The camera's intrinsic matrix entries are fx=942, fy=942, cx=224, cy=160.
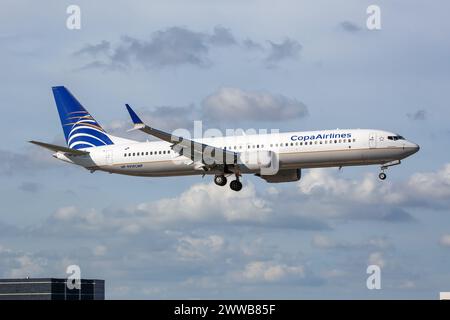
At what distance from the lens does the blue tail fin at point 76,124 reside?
99.5 meters

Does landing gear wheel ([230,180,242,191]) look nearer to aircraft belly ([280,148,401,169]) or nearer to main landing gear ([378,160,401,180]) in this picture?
aircraft belly ([280,148,401,169])

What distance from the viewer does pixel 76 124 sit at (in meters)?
103

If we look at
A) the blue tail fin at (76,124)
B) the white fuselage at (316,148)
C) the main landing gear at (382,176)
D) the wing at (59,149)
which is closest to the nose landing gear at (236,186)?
the white fuselage at (316,148)

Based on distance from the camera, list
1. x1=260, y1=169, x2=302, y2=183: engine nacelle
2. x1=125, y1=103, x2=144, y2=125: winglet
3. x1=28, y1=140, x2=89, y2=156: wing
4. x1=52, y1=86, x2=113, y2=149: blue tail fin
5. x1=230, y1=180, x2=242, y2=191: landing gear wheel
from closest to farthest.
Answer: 1. x1=125, y1=103, x2=144, y2=125: winglet
2. x1=28, y1=140, x2=89, y2=156: wing
3. x1=230, y1=180, x2=242, y2=191: landing gear wheel
4. x1=260, y1=169, x2=302, y2=183: engine nacelle
5. x1=52, y1=86, x2=113, y2=149: blue tail fin

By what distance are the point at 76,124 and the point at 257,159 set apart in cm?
2563

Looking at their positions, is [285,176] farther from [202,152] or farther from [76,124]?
[76,124]

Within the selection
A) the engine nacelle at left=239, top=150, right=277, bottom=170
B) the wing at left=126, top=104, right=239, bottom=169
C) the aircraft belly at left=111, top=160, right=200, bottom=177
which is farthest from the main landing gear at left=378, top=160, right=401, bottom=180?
the aircraft belly at left=111, top=160, right=200, bottom=177

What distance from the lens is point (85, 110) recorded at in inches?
4117

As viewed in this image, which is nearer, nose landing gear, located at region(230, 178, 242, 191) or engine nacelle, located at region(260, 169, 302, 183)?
nose landing gear, located at region(230, 178, 242, 191)

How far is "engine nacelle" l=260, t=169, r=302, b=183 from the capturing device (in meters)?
93.4

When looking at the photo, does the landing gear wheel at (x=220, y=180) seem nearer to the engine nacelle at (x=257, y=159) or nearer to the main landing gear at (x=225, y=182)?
the main landing gear at (x=225, y=182)

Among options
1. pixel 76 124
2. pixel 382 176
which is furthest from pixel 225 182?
pixel 76 124
